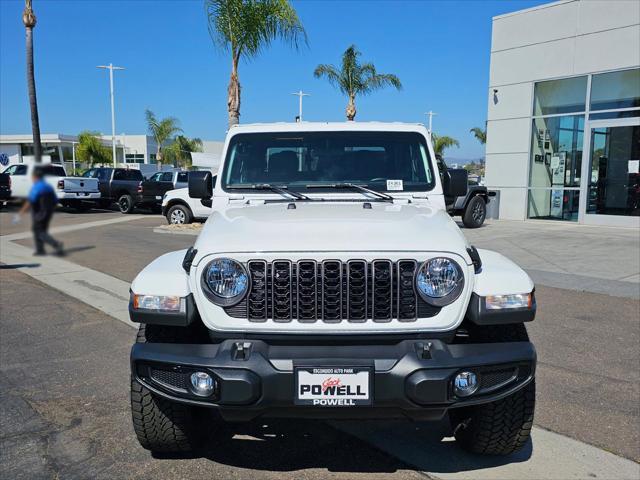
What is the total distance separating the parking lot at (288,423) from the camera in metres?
3.21

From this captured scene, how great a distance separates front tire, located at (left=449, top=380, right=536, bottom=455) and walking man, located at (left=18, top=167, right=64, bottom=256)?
2.94m

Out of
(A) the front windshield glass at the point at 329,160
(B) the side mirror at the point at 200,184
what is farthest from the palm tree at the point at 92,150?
(B) the side mirror at the point at 200,184

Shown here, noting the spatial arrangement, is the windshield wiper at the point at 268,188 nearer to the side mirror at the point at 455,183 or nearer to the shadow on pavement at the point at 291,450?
the side mirror at the point at 455,183

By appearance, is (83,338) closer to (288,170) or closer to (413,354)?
(288,170)

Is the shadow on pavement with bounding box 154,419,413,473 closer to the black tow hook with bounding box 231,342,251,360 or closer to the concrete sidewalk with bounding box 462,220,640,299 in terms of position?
the black tow hook with bounding box 231,342,251,360

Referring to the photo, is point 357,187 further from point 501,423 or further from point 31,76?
point 31,76

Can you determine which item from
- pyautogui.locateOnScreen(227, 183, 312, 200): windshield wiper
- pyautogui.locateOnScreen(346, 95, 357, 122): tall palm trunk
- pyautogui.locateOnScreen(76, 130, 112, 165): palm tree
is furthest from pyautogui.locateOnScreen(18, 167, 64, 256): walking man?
pyautogui.locateOnScreen(346, 95, 357, 122): tall palm trunk

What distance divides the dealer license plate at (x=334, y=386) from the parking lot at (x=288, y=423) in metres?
0.80

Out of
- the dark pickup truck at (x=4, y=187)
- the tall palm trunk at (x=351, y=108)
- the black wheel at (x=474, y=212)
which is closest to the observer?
the dark pickup truck at (x=4, y=187)

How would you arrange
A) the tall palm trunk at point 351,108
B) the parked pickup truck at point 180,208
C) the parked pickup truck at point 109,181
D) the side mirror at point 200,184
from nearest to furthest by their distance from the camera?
the parked pickup truck at point 109,181, the side mirror at point 200,184, the parked pickup truck at point 180,208, the tall palm trunk at point 351,108

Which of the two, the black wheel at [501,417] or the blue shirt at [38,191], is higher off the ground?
the blue shirt at [38,191]

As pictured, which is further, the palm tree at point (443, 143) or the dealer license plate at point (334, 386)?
the palm tree at point (443, 143)

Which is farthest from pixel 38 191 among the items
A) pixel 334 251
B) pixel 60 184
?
pixel 334 251

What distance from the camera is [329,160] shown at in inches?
161
